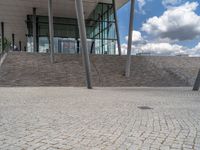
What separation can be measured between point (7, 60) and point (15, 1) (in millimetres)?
10909

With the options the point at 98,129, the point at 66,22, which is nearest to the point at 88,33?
the point at 66,22

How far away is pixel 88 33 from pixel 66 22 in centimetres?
378

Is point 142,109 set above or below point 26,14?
below

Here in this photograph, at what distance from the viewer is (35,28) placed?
3631 centimetres

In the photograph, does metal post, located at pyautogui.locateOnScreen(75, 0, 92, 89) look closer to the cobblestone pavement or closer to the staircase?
the staircase

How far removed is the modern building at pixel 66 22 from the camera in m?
34.4

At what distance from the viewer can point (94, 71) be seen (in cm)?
2295

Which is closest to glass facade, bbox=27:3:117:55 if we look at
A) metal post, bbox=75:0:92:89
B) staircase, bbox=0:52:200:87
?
staircase, bbox=0:52:200:87

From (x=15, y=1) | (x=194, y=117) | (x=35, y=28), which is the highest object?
(x=15, y=1)

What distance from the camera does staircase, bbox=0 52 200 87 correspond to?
2036 cm

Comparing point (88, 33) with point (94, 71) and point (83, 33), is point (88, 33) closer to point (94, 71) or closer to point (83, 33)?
point (94, 71)

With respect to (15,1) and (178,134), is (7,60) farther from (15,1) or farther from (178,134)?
(178,134)

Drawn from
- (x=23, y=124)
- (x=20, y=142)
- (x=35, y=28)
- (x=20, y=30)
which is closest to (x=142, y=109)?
(x=23, y=124)

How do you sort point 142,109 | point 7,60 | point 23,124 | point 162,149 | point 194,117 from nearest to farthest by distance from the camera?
1. point 162,149
2. point 23,124
3. point 194,117
4. point 142,109
5. point 7,60
